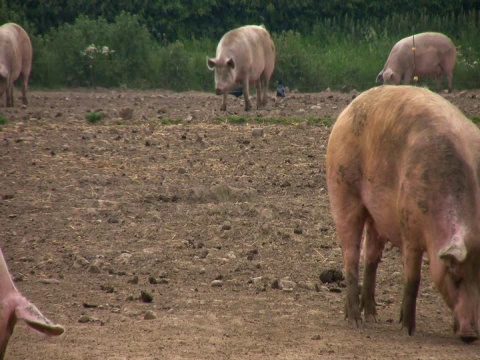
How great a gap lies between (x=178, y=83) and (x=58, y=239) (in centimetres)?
1583

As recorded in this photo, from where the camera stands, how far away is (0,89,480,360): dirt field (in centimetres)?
566

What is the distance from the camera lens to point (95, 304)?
21.3ft

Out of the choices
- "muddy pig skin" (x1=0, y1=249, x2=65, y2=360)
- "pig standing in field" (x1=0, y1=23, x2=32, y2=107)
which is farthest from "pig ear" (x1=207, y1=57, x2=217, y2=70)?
"muddy pig skin" (x1=0, y1=249, x2=65, y2=360)

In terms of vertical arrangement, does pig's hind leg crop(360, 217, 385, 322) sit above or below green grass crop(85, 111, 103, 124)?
above

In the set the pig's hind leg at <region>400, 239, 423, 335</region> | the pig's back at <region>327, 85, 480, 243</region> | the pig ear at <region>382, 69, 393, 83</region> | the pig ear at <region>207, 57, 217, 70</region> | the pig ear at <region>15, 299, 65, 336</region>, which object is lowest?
the pig ear at <region>382, 69, 393, 83</region>

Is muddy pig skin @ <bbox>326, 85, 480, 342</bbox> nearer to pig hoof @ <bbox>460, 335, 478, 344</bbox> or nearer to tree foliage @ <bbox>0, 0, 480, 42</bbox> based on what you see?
pig hoof @ <bbox>460, 335, 478, 344</bbox>

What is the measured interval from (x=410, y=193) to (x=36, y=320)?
2.36 meters

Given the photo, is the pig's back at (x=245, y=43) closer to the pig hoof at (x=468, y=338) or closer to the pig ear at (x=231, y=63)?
the pig ear at (x=231, y=63)

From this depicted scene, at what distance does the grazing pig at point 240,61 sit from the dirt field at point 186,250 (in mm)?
4775

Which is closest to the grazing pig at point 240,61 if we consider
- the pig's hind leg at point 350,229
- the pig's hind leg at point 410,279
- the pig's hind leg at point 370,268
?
the pig's hind leg at point 370,268

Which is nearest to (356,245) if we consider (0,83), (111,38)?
(0,83)

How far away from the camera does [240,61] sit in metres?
19.6

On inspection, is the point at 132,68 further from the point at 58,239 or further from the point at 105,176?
the point at 58,239

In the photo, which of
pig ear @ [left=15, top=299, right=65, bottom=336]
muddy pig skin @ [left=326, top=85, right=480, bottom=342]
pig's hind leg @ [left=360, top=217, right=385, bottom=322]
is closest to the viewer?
pig ear @ [left=15, top=299, right=65, bottom=336]
